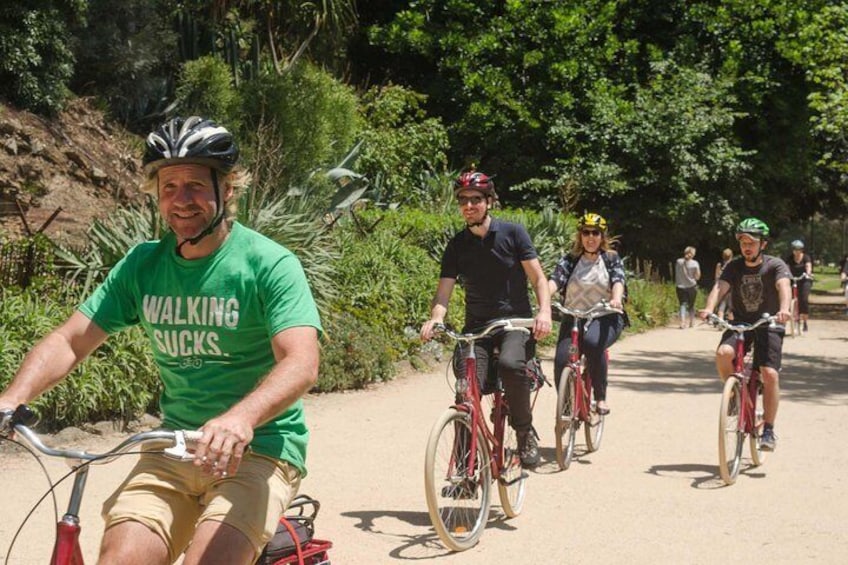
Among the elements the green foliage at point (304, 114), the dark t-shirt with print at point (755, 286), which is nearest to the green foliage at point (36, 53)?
the green foliage at point (304, 114)

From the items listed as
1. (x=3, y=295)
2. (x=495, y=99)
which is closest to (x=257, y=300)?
(x=3, y=295)

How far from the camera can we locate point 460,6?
3055 cm

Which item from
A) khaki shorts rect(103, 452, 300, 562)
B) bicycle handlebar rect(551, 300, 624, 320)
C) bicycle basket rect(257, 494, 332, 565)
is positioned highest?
bicycle handlebar rect(551, 300, 624, 320)

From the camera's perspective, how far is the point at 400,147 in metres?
26.4

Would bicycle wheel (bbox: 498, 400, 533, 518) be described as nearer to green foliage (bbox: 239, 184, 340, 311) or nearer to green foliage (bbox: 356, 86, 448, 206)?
green foliage (bbox: 239, 184, 340, 311)

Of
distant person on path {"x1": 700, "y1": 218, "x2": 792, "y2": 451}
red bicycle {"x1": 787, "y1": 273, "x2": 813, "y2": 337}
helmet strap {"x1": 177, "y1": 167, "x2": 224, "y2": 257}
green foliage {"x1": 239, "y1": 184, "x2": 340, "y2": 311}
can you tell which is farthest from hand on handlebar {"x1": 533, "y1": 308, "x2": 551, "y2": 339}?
red bicycle {"x1": 787, "y1": 273, "x2": 813, "y2": 337}

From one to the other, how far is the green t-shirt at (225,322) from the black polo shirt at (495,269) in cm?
390

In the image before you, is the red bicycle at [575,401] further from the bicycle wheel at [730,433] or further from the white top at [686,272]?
the white top at [686,272]

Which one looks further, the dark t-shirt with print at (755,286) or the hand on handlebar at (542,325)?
the dark t-shirt with print at (755,286)

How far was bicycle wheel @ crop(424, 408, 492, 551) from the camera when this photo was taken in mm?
6301

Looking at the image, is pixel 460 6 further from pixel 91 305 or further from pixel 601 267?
pixel 91 305

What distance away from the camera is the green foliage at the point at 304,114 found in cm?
2231

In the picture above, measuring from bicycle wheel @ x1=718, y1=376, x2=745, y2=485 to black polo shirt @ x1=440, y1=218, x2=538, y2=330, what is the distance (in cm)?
185

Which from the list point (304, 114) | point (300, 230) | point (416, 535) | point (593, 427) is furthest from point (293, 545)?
point (304, 114)
